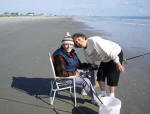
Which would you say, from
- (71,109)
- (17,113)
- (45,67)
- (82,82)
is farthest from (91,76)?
(45,67)

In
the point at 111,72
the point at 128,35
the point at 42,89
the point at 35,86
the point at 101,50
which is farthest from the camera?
the point at 128,35

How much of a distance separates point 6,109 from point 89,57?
5.66 feet

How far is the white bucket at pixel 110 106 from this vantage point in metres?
2.96

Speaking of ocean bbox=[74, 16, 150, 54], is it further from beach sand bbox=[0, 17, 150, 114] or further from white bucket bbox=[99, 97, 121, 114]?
white bucket bbox=[99, 97, 121, 114]

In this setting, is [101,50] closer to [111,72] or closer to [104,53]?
[104,53]

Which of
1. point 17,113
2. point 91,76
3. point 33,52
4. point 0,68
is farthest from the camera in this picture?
point 33,52

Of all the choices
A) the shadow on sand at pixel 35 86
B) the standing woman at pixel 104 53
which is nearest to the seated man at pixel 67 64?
the standing woman at pixel 104 53

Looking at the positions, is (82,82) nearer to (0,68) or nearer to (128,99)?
(128,99)

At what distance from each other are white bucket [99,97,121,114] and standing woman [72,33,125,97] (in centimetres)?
44

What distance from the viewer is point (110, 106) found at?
3.02 meters

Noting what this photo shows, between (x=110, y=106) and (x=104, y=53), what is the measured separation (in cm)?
84

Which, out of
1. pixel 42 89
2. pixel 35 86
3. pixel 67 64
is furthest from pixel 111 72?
pixel 35 86

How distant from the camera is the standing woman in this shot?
10.5 feet

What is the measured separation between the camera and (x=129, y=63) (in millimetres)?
6238
